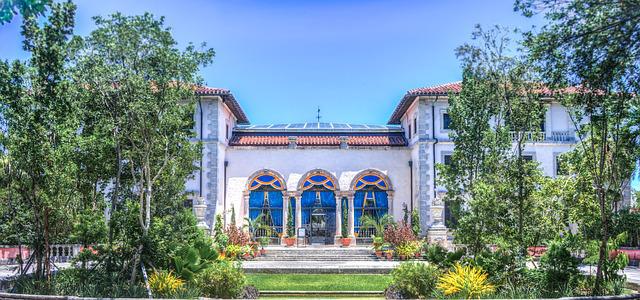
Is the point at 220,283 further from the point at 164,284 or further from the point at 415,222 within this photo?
the point at 415,222

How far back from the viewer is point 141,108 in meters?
16.6

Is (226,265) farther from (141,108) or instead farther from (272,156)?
(272,156)

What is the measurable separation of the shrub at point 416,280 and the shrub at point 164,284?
5.43m

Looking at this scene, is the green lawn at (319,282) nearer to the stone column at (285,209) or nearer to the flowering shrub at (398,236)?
the flowering shrub at (398,236)

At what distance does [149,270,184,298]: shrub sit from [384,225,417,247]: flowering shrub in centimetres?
1630

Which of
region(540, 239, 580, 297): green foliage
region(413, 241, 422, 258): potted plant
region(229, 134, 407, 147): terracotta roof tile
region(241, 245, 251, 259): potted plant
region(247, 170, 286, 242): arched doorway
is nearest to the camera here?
region(540, 239, 580, 297): green foliage

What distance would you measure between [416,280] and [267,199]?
74.0 feet

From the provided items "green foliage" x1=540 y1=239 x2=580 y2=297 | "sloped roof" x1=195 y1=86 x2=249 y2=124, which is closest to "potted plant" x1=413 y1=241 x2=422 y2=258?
"sloped roof" x1=195 y1=86 x2=249 y2=124

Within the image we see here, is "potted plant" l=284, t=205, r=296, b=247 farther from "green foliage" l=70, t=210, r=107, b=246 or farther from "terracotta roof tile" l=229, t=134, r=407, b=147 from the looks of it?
"green foliage" l=70, t=210, r=107, b=246

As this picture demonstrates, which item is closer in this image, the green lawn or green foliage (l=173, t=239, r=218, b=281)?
green foliage (l=173, t=239, r=218, b=281)

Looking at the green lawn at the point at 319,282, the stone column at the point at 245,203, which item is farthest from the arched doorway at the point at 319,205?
the green lawn at the point at 319,282

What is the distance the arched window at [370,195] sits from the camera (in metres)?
38.8

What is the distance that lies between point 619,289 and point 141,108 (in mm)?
11971

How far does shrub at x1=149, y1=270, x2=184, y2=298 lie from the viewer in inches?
620
